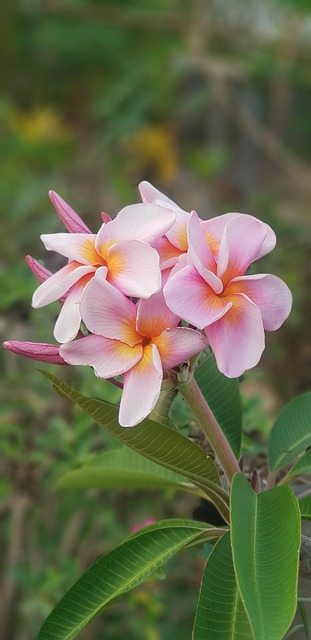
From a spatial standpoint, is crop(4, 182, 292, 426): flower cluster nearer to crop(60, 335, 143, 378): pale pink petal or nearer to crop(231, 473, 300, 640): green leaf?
crop(60, 335, 143, 378): pale pink petal

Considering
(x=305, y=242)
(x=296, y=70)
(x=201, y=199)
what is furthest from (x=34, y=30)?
(x=305, y=242)

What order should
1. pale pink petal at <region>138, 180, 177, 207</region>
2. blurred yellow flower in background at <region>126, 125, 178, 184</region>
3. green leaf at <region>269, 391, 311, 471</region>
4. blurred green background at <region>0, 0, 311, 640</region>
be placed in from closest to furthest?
pale pink petal at <region>138, 180, 177, 207</region> → green leaf at <region>269, 391, 311, 471</region> → blurred green background at <region>0, 0, 311, 640</region> → blurred yellow flower in background at <region>126, 125, 178, 184</region>

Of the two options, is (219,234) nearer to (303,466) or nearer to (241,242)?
(241,242)

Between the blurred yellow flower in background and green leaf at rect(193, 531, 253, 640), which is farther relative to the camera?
the blurred yellow flower in background

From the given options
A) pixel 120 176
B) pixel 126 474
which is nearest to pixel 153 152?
pixel 120 176

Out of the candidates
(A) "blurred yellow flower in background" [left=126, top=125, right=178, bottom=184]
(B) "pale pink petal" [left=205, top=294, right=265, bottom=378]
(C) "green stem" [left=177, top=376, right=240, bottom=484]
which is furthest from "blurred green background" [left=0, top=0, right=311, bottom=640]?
(B) "pale pink petal" [left=205, top=294, right=265, bottom=378]

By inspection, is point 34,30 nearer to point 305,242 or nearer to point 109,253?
point 305,242
